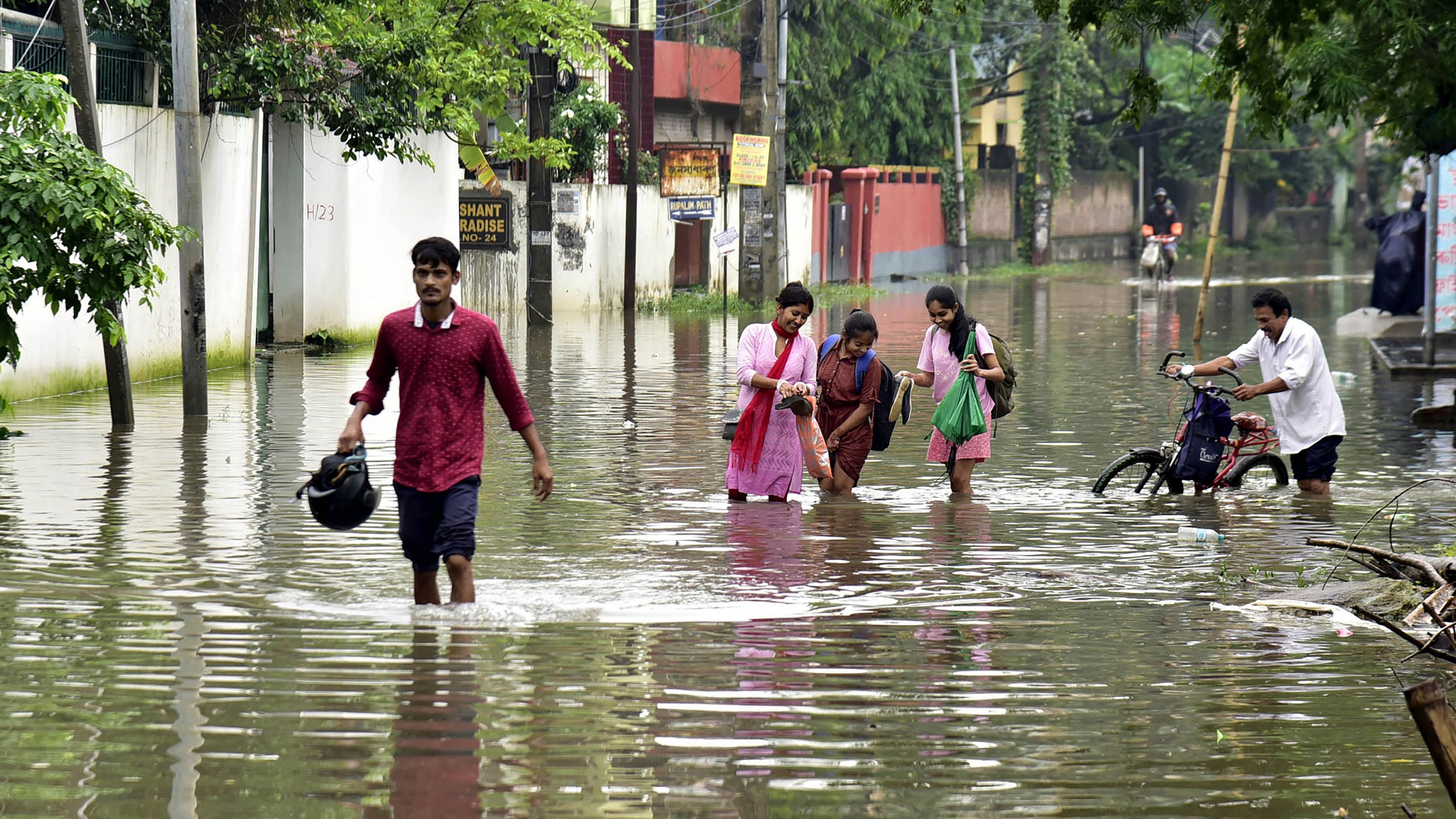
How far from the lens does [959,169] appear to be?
50.0 meters

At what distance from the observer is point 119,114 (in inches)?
663

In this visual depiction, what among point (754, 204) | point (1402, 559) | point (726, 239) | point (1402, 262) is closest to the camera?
point (1402, 559)

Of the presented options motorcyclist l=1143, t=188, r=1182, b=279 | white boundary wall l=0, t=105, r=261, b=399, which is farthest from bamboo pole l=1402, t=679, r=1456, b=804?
motorcyclist l=1143, t=188, r=1182, b=279

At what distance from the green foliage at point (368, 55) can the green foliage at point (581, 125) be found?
6286 mm

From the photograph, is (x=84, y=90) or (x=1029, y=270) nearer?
(x=84, y=90)

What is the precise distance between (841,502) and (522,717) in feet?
17.9

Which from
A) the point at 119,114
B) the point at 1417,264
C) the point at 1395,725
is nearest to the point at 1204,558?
the point at 1395,725

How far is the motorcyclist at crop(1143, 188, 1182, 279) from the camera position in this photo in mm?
39500

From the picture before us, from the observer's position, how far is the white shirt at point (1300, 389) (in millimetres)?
11648

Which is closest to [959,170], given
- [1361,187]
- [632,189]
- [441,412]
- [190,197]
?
[632,189]

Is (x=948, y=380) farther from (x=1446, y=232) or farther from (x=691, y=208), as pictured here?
(x=691, y=208)

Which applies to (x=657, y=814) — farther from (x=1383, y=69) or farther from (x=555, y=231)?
(x=555, y=231)

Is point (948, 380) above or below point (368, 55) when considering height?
below

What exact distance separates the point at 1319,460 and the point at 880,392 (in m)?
2.82
